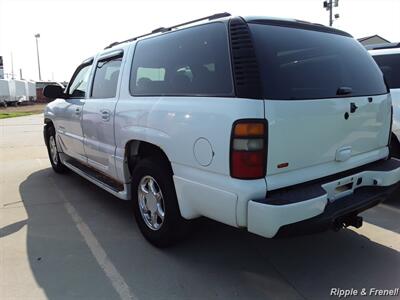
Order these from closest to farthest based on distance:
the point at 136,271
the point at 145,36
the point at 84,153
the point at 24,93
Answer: the point at 136,271 < the point at 145,36 < the point at 84,153 < the point at 24,93

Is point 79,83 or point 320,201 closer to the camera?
point 320,201

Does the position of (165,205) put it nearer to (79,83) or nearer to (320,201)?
(320,201)

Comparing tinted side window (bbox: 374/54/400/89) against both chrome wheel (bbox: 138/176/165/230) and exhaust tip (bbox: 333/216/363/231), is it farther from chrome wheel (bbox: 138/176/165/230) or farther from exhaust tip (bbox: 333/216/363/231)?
chrome wheel (bbox: 138/176/165/230)

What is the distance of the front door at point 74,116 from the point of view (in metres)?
5.16

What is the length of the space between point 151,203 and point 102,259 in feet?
2.17

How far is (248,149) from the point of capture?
8.74 feet

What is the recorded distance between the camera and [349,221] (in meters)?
3.14

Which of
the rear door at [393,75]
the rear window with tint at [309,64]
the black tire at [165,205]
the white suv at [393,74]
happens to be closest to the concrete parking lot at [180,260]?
the black tire at [165,205]

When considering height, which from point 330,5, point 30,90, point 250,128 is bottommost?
point 250,128

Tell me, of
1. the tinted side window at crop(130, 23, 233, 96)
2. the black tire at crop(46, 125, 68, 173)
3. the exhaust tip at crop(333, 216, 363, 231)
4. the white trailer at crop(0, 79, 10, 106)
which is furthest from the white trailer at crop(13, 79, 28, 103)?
the exhaust tip at crop(333, 216, 363, 231)

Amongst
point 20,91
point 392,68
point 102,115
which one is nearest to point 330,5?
point 392,68

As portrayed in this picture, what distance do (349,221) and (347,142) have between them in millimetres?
637

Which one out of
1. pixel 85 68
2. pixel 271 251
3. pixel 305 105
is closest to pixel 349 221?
pixel 271 251

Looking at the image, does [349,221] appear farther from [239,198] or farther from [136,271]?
[136,271]
